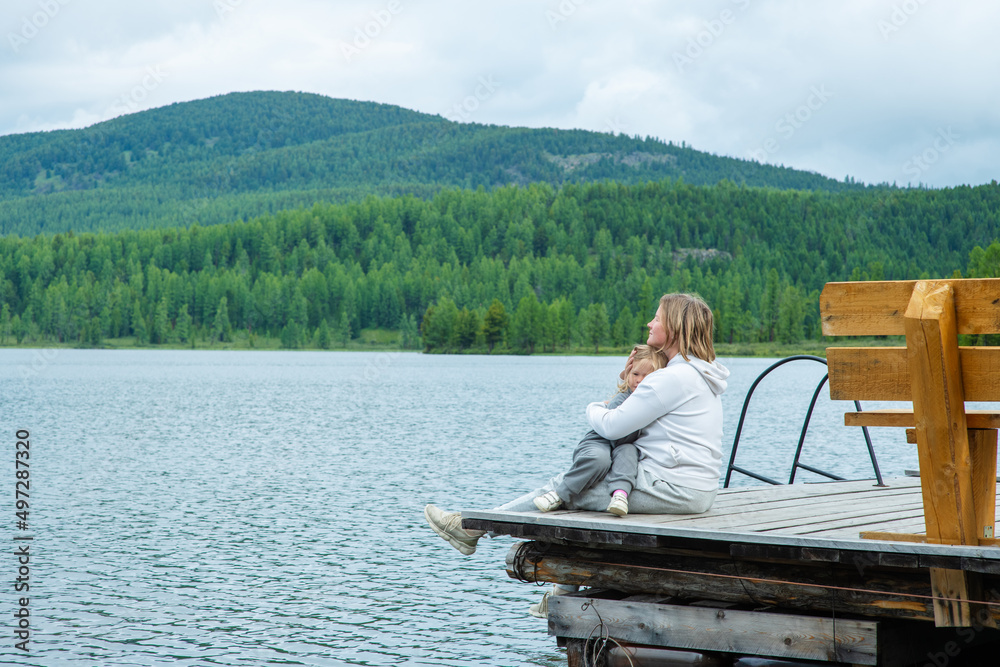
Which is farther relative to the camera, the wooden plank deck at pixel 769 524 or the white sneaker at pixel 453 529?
the white sneaker at pixel 453 529

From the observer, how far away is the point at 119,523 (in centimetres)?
1903

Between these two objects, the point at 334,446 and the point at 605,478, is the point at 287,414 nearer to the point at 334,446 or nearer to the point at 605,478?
the point at 334,446

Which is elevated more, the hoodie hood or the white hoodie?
the hoodie hood

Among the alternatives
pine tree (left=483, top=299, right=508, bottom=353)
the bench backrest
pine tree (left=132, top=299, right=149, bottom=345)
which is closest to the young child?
the bench backrest

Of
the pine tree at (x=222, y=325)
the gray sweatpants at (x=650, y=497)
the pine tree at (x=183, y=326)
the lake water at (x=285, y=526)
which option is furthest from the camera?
the pine tree at (x=222, y=325)

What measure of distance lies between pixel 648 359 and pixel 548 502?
4.32ft

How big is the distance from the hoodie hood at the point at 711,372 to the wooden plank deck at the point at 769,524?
988 millimetres

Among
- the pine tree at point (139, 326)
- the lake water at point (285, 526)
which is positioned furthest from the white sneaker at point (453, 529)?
the pine tree at point (139, 326)

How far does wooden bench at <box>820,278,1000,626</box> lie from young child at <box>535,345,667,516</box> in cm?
198

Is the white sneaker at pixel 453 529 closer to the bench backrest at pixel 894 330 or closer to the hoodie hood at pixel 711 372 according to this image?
the hoodie hood at pixel 711 372

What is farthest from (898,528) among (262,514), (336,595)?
(262,514)

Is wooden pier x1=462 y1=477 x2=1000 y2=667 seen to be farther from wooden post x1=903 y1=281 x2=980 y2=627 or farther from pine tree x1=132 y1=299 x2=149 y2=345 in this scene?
pine tree x1=132 y1=299 x2=149 y2=345

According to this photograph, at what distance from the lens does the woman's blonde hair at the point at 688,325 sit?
7.25 metres

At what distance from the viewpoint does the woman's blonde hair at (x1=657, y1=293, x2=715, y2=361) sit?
725 centimetres
